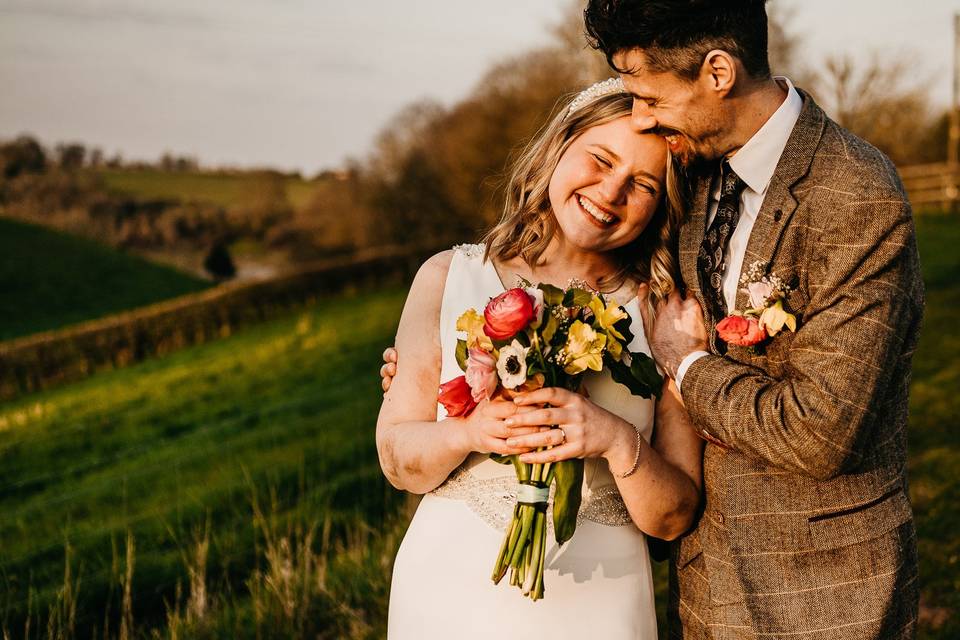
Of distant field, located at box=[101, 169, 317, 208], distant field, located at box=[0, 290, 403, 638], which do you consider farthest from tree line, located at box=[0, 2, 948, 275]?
distant field, located at box=[0, 290, 403, 638]

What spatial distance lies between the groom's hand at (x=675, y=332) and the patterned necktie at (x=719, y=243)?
108mm

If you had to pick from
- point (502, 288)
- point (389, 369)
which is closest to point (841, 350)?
point (502, 288)

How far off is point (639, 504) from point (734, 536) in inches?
10.8

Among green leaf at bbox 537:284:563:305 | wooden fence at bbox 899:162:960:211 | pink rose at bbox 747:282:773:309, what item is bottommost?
wooden fence at bbox 899:162:960:211

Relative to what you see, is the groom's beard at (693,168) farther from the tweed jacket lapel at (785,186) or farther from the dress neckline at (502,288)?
the dress neckline at (502,288)

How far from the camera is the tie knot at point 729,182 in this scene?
263 centimetres

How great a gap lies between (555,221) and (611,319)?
0.77m

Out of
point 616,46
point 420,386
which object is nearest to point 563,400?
point 420,386

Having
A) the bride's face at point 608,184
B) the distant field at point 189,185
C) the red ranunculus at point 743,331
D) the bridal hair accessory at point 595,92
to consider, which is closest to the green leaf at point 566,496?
the red ranunculus at point 743,331

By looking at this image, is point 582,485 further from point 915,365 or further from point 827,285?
point 915,365

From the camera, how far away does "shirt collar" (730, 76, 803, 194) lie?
7.90 ft

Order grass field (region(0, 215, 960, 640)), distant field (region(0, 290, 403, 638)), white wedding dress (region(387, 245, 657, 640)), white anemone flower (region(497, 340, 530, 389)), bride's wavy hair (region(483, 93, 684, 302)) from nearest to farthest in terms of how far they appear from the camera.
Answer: white anemone flower (region(497, 340, 530, 389))
white wedding dress (region(387, 245, 657, 640))
bride's wavy hair (region(483, 93, 684, 302))
grass field (region(0, 215, 960, 640))
distant field (region(0, 290, 403, 638))

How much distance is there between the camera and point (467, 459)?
8.84 ft

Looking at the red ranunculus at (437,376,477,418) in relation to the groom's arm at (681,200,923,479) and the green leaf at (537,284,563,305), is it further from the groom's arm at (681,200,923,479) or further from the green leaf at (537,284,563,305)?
the groom's arm at (681,200,923,479)
